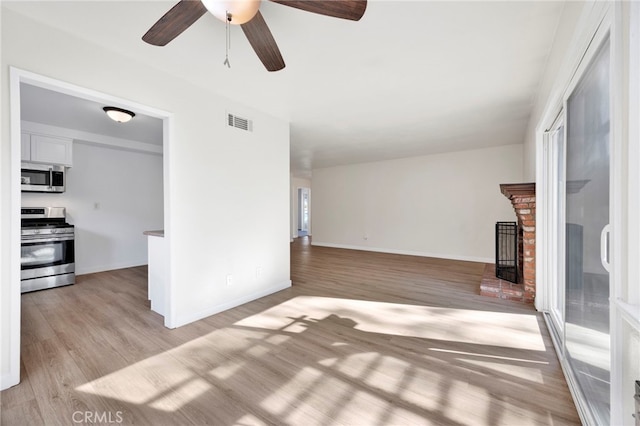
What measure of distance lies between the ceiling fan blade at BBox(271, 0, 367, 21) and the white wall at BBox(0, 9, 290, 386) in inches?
70.8

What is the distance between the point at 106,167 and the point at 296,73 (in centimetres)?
461

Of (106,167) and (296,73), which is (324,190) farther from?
(296,73)

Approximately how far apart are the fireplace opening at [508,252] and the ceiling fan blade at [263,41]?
12.6 feet

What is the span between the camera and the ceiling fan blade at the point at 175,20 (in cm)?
138

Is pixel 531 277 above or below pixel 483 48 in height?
below

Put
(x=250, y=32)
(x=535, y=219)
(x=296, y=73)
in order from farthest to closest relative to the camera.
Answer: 1. (x=535, y=219)
2. (x=296, y=73)
3. (x=250, y=32)

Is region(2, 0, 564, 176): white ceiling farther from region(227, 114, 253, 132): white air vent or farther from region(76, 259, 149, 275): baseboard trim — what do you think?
region(76, 259, 149, 275): baseboard trim

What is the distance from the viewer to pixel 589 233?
1570 mm

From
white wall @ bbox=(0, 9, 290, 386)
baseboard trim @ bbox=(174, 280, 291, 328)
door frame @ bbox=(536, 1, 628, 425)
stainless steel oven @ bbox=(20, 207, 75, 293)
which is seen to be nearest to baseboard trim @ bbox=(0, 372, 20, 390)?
white wall @ bbox=(0, 9, 290, 386)

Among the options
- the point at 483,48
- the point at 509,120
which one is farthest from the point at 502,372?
the point at 509,120

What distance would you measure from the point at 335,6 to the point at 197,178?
220 cm

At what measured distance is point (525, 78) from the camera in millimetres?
2725

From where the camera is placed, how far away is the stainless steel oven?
382cm

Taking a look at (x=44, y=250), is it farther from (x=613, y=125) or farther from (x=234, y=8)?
(x=613, y=125)
